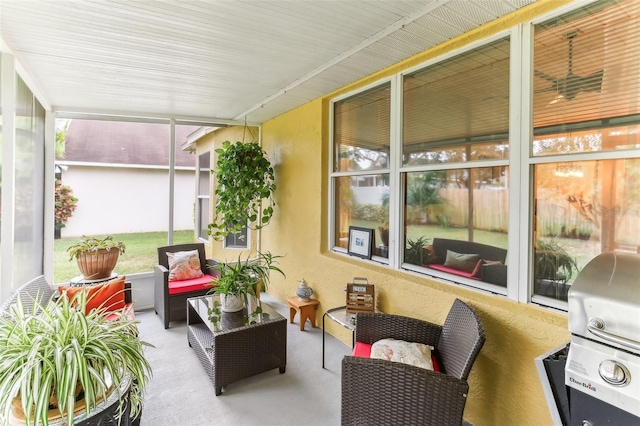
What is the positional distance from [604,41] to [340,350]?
9.79 ft

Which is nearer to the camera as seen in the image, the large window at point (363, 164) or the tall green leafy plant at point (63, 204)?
the large window at point (363, 164)

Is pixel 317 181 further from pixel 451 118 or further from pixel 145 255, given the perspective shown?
pixel 145 255

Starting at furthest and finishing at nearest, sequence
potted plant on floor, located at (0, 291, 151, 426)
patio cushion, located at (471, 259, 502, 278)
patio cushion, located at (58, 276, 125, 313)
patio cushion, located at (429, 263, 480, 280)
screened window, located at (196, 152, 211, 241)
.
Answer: screened window, located at (196, 152, 211, 241)
patio cushion, located at (58, 276, 125, 313)
patio cushion, located at (429, 263, 480, 280)
patio cushion, located at (471, 259, 502, 278)
potted plant on floor, located at (0, 291, 151, 426)

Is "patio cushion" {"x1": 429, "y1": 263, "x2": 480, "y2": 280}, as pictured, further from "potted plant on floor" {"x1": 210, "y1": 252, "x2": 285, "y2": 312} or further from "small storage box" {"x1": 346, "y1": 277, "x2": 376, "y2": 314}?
"potted plant on floor" {"x1": 210, "y1": 252, "x2": 285, "y2": 312}

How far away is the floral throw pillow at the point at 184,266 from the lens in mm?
3834

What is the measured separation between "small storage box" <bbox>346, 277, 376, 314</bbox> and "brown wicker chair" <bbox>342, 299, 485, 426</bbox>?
758 mm

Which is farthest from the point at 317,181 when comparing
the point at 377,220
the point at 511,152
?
the point at 511,152

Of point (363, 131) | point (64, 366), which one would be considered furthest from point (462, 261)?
point (64, 366)

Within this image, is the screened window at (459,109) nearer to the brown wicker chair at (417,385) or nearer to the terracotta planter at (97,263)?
the brown wicker chair at (417,385)

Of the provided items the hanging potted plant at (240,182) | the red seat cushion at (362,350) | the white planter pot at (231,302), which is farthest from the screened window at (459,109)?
the hanging potted plant at (240,182)

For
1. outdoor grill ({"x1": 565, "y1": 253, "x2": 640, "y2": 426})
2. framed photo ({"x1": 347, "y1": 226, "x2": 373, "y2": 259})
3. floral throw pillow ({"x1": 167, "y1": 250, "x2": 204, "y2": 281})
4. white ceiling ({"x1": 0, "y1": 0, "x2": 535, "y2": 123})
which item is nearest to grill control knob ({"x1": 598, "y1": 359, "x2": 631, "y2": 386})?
outdoor grill ({"x1": 565, "y1": 253, "x2": 640, "y2": 426})

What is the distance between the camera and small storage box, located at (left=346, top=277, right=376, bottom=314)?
267 centimetres

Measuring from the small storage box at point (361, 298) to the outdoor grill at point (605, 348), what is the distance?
1652 millimetres

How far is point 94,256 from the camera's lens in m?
3.42
